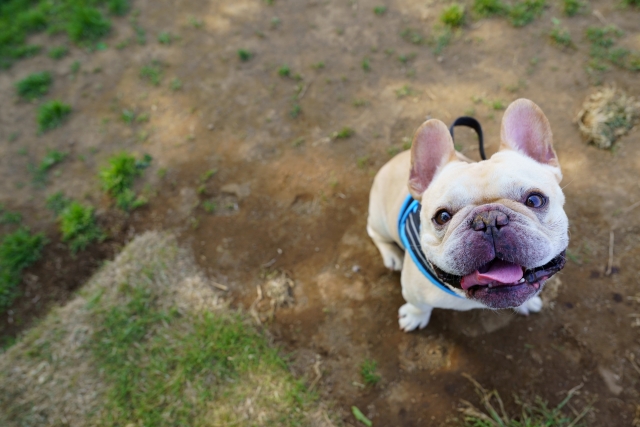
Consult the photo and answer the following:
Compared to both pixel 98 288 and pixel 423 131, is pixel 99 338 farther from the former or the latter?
pixel 423 131

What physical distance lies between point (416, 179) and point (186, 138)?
339cm

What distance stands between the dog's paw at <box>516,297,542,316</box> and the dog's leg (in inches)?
42.7

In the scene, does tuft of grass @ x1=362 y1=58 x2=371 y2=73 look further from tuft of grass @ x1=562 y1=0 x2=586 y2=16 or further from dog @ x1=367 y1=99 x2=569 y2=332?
dog @ x1=367 y1=99 x2=569 y2=332

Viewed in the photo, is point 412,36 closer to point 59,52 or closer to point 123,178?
point 123,178

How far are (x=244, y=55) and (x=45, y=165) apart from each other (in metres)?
2.95

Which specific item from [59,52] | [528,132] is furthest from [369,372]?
[59,52]

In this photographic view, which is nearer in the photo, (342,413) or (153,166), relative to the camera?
(342,413)

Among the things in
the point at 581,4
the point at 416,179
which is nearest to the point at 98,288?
the point at 416,179

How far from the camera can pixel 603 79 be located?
429cm

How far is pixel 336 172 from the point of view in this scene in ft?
14.4

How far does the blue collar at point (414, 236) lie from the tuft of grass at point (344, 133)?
1865mm

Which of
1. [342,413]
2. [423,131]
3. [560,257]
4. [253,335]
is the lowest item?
[342,413]

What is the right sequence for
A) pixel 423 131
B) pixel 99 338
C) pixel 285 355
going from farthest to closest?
pixel 99 338 < pixel 285 355 < pixel 423 131

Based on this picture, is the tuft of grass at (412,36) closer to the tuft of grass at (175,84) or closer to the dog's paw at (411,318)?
the tuft of grass at (175,84)
